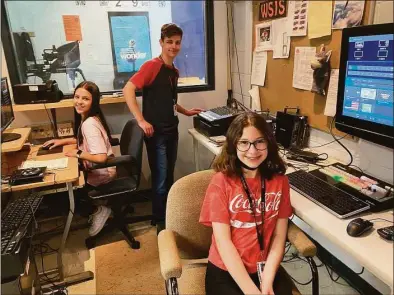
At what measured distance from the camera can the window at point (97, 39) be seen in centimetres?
234

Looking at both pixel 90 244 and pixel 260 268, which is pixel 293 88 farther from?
pixel 90 244

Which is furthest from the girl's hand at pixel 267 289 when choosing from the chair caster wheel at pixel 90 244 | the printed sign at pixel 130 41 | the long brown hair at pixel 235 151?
the printed sign at pixel 130 41

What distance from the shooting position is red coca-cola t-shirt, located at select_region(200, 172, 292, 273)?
1080mm

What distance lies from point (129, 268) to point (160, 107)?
103 cm

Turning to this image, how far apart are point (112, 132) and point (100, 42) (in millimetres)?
732

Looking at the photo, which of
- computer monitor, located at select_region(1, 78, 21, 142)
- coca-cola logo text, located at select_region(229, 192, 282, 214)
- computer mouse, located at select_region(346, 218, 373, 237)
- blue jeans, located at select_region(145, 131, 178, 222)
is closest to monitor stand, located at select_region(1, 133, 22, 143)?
computer monitor, located at select_region(1, 78, 21, 142)

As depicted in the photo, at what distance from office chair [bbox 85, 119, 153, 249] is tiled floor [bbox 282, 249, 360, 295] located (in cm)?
102

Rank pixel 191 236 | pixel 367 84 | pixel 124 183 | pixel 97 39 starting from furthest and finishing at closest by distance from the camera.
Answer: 1. pixel 97 39
2. pixel 124 183
3. pixel 191 236
4. pixel 367 84

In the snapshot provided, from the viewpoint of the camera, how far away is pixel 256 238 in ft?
3.60

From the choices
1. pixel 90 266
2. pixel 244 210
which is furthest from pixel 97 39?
pixel 244 210

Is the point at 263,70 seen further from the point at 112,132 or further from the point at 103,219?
the point at 103,219

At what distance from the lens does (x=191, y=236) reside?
127 cm

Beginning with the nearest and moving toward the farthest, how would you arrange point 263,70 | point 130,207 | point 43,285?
point 43,285, point 263,70, point 130,207

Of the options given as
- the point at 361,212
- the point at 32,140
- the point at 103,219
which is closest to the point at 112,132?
the point at 32,140
